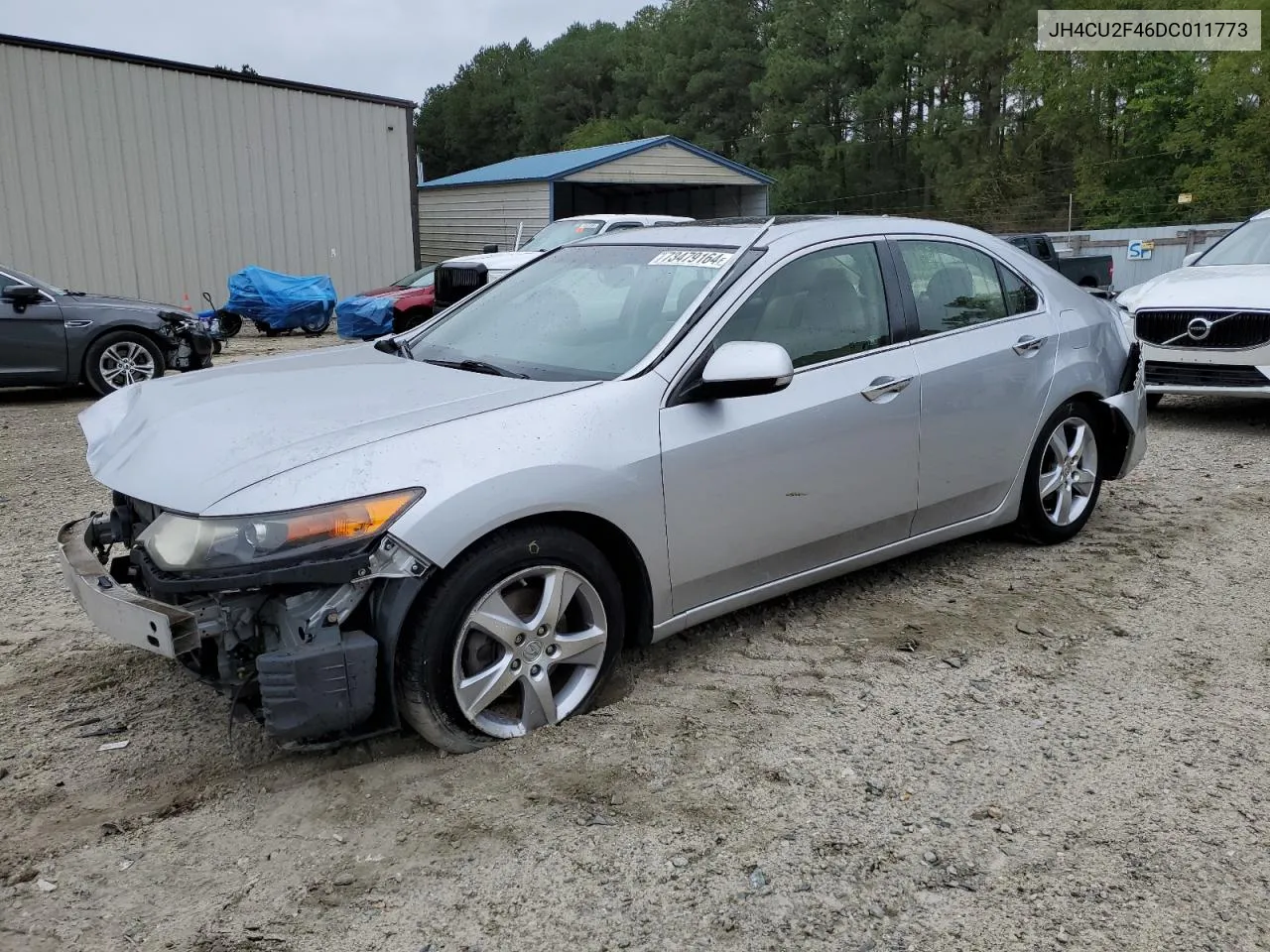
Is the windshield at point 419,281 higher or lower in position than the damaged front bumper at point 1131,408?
higher

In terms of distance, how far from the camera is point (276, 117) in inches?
800

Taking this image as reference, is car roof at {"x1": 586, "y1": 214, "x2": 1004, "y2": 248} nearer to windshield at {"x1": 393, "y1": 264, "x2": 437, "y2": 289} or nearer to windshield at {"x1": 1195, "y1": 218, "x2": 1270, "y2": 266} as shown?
windshield at {"x1": 1195, "y1": 218, "x2": 1270, "y2": 266}

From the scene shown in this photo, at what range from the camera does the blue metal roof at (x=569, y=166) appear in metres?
27.0

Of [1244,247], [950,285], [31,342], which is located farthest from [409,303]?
[950,285]

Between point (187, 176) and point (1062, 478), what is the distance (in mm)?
18245

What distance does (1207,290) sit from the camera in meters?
8.38

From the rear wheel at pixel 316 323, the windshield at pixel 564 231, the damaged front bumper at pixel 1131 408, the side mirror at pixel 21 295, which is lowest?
the damaged front bumper at pixel 1131 408

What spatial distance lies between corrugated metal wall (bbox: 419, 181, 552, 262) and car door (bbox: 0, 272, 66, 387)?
16.2 metres

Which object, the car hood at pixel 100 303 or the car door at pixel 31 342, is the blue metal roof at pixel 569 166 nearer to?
the car hood at pixel 100 303

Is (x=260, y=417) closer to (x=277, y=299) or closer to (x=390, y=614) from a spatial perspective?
(x=390, y=614)

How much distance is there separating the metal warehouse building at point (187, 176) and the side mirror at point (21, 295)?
349 inches

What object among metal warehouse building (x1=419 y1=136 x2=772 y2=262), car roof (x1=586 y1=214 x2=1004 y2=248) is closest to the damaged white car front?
car roof (x1=586 y1=214 x2=1004 y2=248)

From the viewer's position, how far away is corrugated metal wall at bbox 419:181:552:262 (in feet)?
90.5

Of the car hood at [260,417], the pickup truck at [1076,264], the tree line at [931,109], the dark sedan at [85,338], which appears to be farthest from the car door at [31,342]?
the tree line at [931,109]
